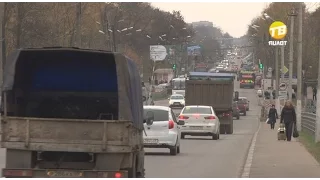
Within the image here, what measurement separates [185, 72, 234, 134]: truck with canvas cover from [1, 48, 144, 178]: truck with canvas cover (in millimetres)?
30246

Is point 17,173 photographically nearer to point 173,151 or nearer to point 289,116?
point 173,151

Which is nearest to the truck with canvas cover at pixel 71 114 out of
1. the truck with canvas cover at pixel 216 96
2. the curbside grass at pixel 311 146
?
the curbside grass at pixel 311 146

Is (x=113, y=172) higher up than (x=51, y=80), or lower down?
lower down

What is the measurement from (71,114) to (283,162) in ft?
30.2

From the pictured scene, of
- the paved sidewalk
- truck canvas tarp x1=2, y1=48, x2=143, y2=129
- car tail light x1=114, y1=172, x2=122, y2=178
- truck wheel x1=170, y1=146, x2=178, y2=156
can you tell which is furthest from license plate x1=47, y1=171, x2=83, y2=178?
truck wheel x1=170, y1=146, x2=178, y2=156

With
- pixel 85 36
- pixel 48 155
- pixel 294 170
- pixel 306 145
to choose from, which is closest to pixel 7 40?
pixel 85 36

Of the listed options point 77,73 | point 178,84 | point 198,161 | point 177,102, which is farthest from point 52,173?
point 178,84

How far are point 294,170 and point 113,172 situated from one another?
26.7 ft

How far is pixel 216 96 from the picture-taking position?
1825 inches

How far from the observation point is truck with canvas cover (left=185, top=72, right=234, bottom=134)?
46156mm

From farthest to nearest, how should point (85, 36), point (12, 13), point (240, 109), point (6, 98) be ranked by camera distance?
point (240, 109) → point (85, 36) → point (12, 13) → point (6, 98)

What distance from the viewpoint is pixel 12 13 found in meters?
57.9

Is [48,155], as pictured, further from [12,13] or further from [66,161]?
[12,13]

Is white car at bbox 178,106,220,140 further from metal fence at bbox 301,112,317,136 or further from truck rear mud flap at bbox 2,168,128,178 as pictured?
truck rear mud flap at bbox 2,168,128,178
